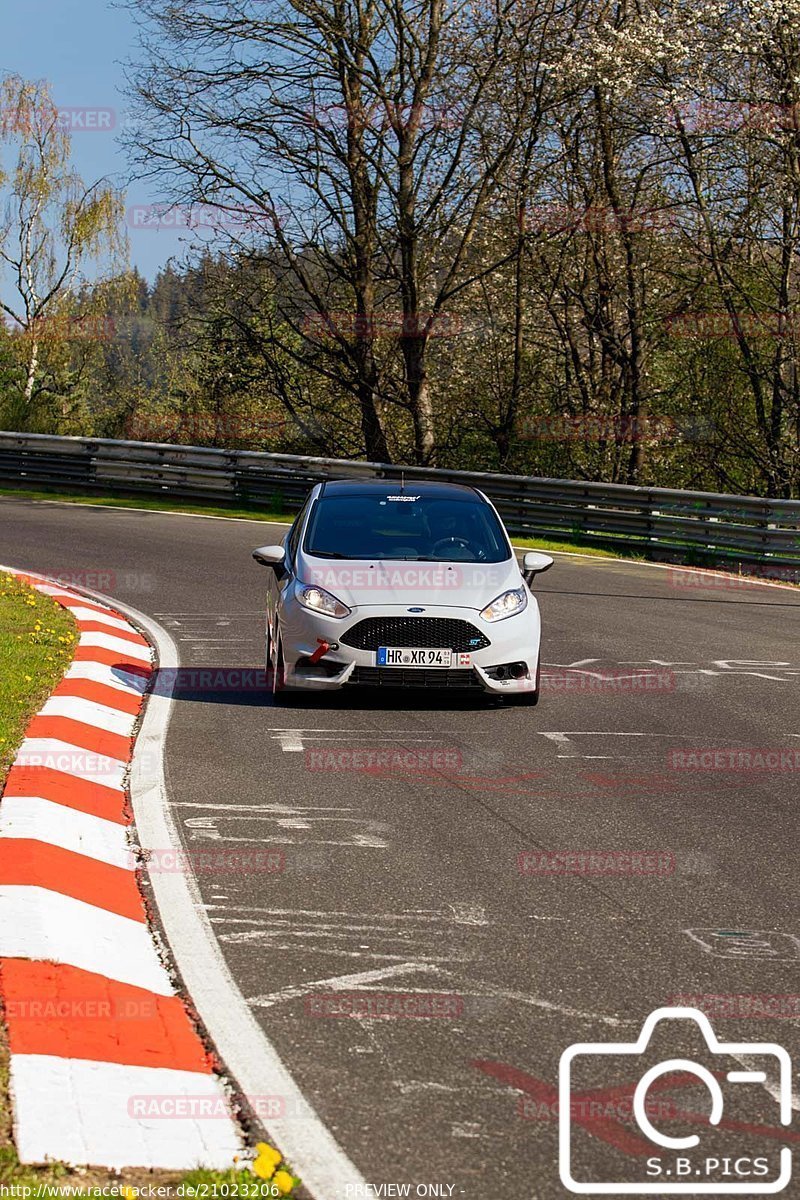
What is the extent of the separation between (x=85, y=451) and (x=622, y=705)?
71.7ft

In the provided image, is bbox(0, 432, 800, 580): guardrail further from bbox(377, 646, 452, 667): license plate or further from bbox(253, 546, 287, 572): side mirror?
bbox(377, 646, 452, 667): license plate

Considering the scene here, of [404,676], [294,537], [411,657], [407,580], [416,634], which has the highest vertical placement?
[294,537]

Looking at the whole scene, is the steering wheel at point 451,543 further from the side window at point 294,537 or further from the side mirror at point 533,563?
the side window at point 294,537

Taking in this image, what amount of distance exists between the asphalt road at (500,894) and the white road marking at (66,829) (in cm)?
37

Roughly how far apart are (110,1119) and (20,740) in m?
5.00

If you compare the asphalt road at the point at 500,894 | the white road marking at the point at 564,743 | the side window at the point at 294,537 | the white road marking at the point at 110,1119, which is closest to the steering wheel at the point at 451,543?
the side window at the point at 294,537

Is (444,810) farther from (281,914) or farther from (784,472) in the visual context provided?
(784,472)

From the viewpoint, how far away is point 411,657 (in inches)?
417

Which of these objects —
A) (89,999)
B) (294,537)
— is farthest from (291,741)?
(89,999)

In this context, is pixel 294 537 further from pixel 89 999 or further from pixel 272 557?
pixel 89 999

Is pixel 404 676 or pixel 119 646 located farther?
pixel 119 646

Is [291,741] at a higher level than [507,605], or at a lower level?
lower

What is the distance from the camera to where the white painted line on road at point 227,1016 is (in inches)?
147

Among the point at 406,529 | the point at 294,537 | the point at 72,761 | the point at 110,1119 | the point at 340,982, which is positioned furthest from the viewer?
the point at 294,537
